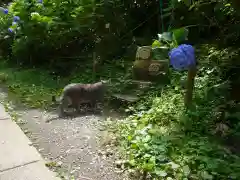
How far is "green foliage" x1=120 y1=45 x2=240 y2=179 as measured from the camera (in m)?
2.05

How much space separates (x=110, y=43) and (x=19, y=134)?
2.09 meters

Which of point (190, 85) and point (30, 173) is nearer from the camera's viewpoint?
point (30, 173)

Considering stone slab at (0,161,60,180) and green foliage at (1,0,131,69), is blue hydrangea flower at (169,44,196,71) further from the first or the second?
green foliage at (1,0,131,69)

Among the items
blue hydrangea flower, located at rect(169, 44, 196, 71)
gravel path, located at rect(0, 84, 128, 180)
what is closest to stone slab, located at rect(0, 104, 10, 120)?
gravel path, located at rect(0, 84, 128, 180)

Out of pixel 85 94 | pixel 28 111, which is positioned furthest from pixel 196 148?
pixel 28 111

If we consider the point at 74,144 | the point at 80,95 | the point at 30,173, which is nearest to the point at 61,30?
the point at 80,95

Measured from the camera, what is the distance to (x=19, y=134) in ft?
9.09

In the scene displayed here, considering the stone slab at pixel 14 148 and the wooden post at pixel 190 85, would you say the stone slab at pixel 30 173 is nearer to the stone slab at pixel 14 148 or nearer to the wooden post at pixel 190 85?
the stone slab at pixel 14 148

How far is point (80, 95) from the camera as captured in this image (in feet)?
10.4

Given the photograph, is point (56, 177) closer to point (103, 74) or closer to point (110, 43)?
point (103, 74)

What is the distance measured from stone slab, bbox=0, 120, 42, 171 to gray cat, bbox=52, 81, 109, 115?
52 cm

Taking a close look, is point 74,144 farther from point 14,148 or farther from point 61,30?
point 61,30

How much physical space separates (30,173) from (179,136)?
115cm

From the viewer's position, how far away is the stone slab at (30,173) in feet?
7.11
